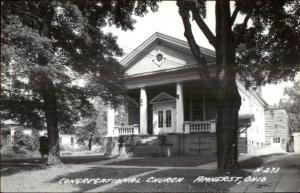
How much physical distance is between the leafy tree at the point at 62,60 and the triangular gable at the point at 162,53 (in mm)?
8055

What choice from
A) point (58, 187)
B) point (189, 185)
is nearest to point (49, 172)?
point (58, 187)

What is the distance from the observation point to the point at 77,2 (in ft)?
50.0

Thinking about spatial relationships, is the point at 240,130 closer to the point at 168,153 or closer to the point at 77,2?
the point at 168,153

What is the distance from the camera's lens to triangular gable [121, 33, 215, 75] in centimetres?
2511

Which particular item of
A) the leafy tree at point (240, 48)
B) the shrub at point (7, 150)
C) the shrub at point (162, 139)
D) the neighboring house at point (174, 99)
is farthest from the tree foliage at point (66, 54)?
the shrub at point (7, 150)

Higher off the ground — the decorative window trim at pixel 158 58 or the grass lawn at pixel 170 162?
the decorative window trim at pixel 158 58

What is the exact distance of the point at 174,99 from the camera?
88.3 ft

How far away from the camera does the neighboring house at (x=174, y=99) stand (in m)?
24.0

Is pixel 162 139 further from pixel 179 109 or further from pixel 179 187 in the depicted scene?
pixel 179 187

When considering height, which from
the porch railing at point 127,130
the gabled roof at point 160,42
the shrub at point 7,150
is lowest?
the shrub at point 7,150

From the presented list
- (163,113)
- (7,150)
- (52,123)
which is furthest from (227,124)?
(7,150)

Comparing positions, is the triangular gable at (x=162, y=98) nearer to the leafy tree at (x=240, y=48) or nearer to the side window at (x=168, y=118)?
the side window at (x=168, y=118)

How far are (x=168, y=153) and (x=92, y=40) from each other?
32.4ft

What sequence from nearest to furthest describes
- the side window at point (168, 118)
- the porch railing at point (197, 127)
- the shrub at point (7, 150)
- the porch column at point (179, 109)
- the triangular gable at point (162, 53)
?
the porch railing at point (197, 127) < the porch column at point (179, 109) < the triangular gable at point (162, 53) < the side window at point (168, 118) < the shrub at point (7, 150)
